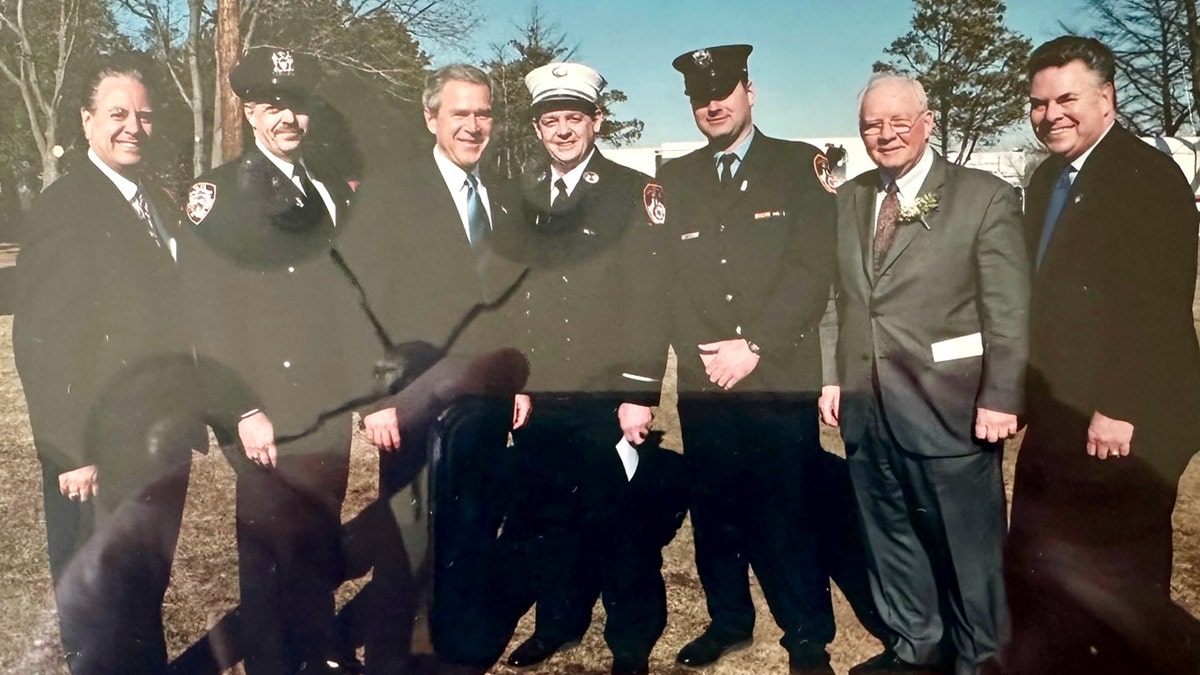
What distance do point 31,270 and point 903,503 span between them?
8.58 ft

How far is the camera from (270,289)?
2555 millimetres

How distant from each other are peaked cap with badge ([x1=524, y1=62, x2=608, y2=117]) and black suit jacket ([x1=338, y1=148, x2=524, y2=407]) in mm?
276

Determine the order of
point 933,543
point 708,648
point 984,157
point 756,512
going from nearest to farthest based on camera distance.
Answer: point 984,157
point 933,543
point 756,512
point 708,648

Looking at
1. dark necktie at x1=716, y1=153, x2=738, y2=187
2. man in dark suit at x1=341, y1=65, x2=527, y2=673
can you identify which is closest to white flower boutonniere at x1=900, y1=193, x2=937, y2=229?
dark necktie at x1=716, y1=153, x2=738, y2=187

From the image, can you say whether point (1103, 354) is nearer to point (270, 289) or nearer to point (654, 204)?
point (654, 204)

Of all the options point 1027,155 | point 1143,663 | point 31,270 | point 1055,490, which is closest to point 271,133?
point 31,270

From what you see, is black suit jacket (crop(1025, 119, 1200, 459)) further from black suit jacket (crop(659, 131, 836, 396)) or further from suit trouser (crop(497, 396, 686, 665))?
suit trouser (crop(497, 396, 686, 665))

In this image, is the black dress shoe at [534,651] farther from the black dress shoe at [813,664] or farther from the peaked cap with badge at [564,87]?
the peaked cap with badge at [564,87]

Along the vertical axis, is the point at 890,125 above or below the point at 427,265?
above

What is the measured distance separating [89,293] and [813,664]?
97.0 inches

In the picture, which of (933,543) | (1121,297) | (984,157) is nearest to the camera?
(1121,297)

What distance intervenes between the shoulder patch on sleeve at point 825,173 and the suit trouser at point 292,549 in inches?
61.3

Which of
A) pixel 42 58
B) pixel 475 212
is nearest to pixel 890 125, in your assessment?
pixel 475 212

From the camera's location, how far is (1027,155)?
94.0 inches
